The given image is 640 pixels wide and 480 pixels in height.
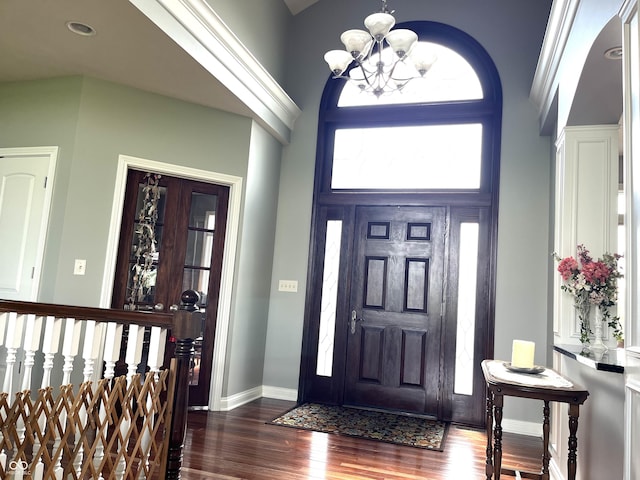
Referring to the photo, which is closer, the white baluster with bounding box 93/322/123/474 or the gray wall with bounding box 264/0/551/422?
the white baluster with bounding box 93/322/123/474

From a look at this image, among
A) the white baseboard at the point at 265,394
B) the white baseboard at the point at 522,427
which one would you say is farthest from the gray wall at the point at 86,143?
the white baseboard at the point at 522,427

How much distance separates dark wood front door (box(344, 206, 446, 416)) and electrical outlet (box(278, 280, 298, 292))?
0.57 meters

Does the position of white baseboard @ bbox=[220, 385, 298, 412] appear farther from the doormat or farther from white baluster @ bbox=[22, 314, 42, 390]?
white baluster @ bbox=[22, 314, 42, 390]

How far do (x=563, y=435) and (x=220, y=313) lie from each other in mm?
2652

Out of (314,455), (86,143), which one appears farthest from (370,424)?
(86,143)

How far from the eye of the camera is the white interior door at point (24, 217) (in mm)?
3555

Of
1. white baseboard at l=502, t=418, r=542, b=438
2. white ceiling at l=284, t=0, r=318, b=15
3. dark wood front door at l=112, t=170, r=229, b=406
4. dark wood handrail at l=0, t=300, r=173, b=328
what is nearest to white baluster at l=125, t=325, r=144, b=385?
dark wood handrail at l=0, t=300, r=173, b=328

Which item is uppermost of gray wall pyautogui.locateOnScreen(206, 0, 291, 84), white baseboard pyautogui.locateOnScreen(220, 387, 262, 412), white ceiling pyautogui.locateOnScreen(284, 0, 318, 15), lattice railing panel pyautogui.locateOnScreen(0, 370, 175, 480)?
white ceiling pyautogui.locateOnScreen(284, 0, 318, 15)

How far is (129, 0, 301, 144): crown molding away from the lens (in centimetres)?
289

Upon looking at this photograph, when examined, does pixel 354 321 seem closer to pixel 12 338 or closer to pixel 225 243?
pixel 225 243

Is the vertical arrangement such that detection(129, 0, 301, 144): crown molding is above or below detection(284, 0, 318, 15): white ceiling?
below

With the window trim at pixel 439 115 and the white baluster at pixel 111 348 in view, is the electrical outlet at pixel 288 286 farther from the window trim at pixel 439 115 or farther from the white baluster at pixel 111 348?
the white baluster at pixel 111 348

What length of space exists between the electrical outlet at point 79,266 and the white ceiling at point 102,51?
142cm

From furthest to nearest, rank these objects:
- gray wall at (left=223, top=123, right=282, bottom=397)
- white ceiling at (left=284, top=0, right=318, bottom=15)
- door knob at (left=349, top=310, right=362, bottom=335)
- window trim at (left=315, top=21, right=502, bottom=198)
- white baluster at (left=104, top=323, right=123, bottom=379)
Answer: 1. white ceiling at (left=284, top=0, right=318, bottom=15)
2. door knob at (left=349, top=310, right=362, bottom=335)
3. window trim at (left=315, top=21, right=502, bottom=198)
4. gray wall at (left=223, top=123, right=282, bottom=397)
5. white baluster at (left=104, top=323, right=123, bottom=379)
